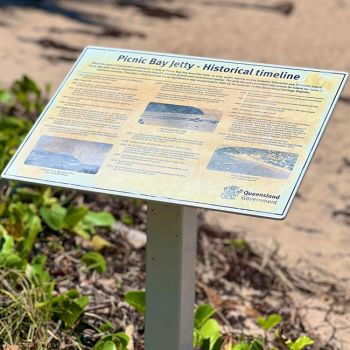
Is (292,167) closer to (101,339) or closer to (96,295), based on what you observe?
(101,339)

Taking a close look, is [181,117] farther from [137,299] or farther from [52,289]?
[52,289]

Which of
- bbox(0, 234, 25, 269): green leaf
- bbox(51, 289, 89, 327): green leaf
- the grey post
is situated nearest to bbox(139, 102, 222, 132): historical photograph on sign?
the grey post

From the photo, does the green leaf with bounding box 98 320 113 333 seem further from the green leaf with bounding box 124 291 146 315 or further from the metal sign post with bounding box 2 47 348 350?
the metal sign post with bounding box 2 47 348 350

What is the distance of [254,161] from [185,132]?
25cm

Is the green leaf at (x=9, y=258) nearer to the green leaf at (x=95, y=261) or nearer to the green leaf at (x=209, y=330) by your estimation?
the green leaf at (x=95, y=261)

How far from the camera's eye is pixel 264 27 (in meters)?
8.33

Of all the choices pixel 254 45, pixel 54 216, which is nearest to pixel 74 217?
pixel 54 216

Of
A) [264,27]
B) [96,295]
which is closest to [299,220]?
[96,295]

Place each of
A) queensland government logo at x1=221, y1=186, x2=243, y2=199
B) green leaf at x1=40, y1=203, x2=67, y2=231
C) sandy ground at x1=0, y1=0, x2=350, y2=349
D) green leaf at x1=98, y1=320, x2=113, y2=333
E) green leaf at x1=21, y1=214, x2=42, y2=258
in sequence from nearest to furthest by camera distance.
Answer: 1. queensland government logo at x1=221, y1=186, x2=243, y2=199
2. green leaf at x1=98, y1=320, x2=113, y2=333
3. green leaf at x1=21, y1=214, x2=42, y2=258
4. green leaf at x1=40, y1=203, x2=67, y2=231
5. sandy ground at x1=0, y1=0, x2=350, y2=349

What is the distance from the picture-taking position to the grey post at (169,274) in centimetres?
289

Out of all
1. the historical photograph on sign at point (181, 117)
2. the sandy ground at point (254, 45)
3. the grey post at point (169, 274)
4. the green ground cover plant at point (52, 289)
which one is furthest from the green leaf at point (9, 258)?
the sandy ground at point (254, 45)

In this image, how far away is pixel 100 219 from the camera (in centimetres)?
446

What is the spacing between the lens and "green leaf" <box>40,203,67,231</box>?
13.9ft

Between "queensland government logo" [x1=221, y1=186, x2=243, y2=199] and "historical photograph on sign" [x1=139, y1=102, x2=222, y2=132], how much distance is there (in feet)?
0.83
